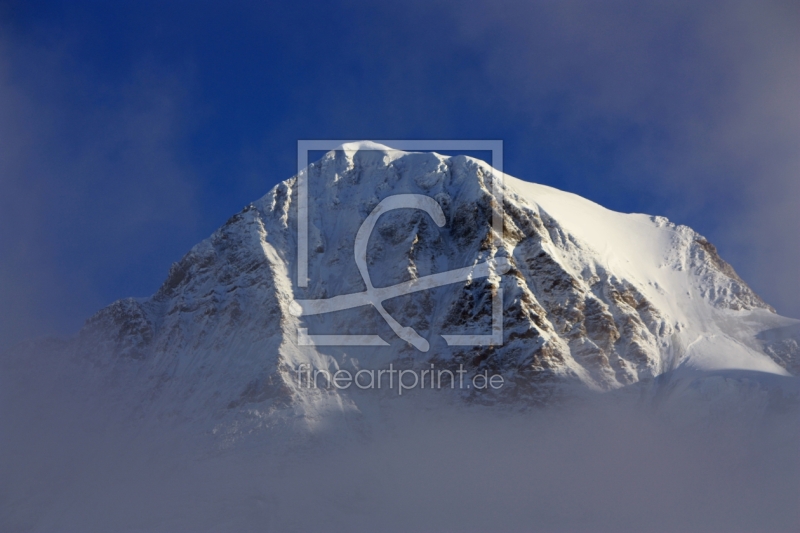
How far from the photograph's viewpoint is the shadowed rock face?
113 metres

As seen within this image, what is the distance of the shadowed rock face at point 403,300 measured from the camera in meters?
113

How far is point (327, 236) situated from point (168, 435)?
37.2 metres

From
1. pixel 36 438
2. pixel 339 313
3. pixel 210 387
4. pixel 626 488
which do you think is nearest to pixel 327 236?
pixel 339 313

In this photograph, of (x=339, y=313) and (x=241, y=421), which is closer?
(x=241, y=421)

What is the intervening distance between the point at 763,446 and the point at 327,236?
64365 millimetres

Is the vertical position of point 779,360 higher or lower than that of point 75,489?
higher

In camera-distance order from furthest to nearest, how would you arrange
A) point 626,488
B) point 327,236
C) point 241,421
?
point 327,236 → point 241,421 → point 626,488

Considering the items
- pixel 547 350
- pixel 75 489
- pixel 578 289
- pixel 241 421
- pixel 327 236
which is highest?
pixel 327 236

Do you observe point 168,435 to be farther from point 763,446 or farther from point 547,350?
point 763,446

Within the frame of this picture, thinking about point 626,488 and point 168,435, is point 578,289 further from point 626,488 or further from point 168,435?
point 168,435

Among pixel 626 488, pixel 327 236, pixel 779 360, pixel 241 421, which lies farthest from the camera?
pixel 327 236

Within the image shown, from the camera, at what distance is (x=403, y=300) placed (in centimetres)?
12056

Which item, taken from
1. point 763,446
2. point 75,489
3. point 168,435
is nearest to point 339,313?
point 168,435

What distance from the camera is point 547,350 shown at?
11200 centimetres
